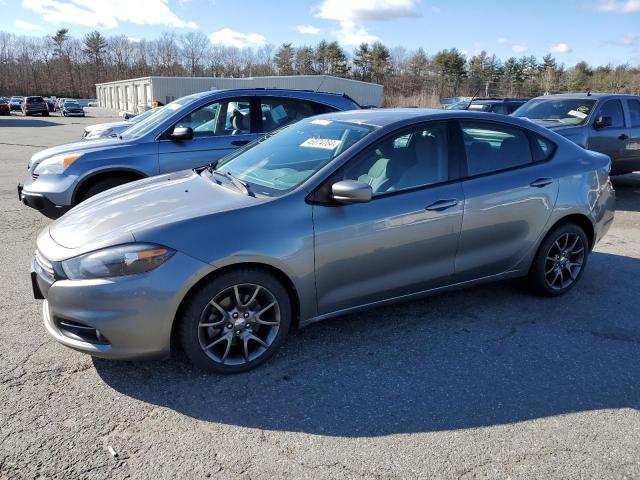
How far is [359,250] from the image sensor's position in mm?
3430

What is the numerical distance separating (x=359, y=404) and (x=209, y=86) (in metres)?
54.5

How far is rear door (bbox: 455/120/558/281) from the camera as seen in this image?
3.93 metres

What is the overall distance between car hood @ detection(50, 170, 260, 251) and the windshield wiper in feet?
0.16

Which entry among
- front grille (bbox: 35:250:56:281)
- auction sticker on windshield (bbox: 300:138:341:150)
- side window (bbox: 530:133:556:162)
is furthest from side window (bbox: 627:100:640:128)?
front grille (bbox: 35:250:56:281)

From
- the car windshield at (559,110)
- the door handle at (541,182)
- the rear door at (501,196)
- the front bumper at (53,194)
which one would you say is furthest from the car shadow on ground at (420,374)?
the car windshield at (559,110)

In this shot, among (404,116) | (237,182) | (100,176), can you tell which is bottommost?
(100,176)

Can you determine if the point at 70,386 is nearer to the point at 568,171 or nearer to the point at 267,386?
the point at 267,386

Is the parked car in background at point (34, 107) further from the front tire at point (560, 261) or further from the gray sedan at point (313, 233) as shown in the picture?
the front tire at point (560, 261)

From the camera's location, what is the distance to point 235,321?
3180 mm

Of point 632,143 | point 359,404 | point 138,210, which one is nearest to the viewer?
point 359,404

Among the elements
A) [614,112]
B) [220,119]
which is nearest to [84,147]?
[220,119]

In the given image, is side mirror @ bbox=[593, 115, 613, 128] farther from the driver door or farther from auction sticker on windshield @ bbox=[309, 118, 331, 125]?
auction sticker on windshield @ bbox=[309, 118, 331, 125]

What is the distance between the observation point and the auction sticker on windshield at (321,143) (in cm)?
376

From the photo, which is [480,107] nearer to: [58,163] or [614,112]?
[614,112]
